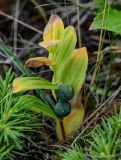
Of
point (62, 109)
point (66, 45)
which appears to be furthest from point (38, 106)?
point (66, 45)

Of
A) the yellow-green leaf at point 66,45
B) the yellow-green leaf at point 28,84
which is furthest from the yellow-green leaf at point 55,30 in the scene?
the yellow-green leaf at point 28,84

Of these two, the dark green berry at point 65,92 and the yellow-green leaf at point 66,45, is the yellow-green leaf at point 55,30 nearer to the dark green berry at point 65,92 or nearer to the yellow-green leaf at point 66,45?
the yellow-green leaf at point 66,45

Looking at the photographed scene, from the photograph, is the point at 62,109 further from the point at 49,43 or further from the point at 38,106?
the point at 49,43

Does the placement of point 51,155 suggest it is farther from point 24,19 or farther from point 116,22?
point 24,19

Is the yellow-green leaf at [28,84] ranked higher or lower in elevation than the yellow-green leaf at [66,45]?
lower

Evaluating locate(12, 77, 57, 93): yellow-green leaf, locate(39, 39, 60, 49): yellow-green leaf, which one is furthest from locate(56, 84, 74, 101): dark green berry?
locate(39, 39, 60, 49): yellow-green leaf

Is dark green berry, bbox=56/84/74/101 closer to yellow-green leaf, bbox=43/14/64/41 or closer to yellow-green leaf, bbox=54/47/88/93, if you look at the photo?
yellow-green leaf, bbox=54/47/88/93
